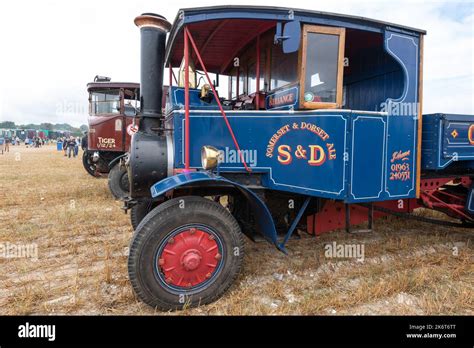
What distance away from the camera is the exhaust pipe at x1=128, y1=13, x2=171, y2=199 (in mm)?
3104

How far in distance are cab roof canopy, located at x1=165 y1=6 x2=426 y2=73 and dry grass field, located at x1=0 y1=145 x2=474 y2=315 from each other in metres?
2.58

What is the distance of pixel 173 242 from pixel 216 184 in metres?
0.65

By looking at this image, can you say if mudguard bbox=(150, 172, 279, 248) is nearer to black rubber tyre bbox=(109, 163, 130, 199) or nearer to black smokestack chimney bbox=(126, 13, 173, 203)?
black smokestack chimney bbox=(126, 13, 173, 203)

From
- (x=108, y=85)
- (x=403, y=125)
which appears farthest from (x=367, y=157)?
(x=108, y=85)

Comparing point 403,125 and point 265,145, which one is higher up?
point 403,125

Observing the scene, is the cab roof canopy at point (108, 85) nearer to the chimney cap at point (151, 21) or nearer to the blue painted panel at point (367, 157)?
the chimney cap at point (151, 21)

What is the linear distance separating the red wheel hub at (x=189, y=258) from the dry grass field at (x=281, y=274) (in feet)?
0.92

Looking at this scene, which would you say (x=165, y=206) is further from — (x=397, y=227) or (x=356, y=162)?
(x=397, y=227)

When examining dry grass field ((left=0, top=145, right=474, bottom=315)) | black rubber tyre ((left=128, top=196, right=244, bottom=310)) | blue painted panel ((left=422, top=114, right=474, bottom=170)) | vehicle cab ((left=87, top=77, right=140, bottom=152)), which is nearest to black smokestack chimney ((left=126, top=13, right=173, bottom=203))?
black rubber tyre ((left=128, top=196, right=244, bottom=310))

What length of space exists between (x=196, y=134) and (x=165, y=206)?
797 mm

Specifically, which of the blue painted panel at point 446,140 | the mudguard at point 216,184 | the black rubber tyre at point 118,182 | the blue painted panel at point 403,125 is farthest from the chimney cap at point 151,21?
the black rubber tyre at point 118,182

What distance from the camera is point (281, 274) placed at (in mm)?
3393

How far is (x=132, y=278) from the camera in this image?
254 centimetres

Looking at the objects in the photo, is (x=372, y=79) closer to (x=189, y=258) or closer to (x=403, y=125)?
(x=403, y=125)
